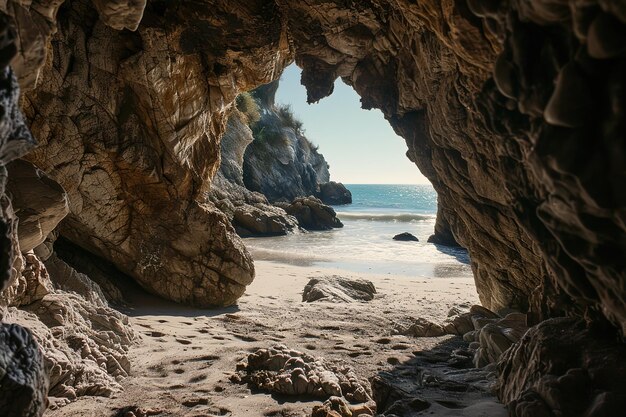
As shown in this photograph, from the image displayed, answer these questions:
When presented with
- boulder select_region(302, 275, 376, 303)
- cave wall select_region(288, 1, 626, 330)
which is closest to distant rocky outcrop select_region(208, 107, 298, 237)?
boulder select_region(302, 275, 376, 303)

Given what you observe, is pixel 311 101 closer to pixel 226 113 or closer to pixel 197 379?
pixel 226 113

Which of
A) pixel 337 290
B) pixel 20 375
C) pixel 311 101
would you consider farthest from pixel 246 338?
pixel 311 101

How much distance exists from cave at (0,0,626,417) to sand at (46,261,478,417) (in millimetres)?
340

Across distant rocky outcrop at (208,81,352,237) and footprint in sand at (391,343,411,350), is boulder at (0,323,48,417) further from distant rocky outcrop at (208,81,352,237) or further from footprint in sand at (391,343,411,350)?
distant rocky outcrop at (208,81,352,237)

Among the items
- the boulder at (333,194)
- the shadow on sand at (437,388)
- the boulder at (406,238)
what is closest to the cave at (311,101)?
the shadow on sand at (437,388)

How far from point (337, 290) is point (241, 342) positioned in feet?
12.9

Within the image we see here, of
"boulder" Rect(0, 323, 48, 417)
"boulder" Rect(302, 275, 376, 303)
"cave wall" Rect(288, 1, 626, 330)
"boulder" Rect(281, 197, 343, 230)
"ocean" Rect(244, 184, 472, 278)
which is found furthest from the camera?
"boulder" Rect(281, 197, 343, 230)

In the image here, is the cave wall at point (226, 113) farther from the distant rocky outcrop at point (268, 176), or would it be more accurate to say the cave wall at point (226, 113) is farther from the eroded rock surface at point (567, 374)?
the distant rocky outcrop at point (268, 176)

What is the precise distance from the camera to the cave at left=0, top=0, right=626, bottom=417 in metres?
2.11

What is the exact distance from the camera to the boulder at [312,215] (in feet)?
88.3

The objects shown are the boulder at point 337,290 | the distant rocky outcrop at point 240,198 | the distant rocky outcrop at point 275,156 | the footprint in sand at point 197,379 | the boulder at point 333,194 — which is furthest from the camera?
the boulder at point 333,194

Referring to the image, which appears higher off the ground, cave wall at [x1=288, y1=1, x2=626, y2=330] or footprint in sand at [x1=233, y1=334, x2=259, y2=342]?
cave wall at [x1=288, y1=1, x2=626, y2=330]

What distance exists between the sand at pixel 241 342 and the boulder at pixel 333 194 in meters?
42.3

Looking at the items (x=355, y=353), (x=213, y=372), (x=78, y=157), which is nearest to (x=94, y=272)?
(x=78, y=157)
